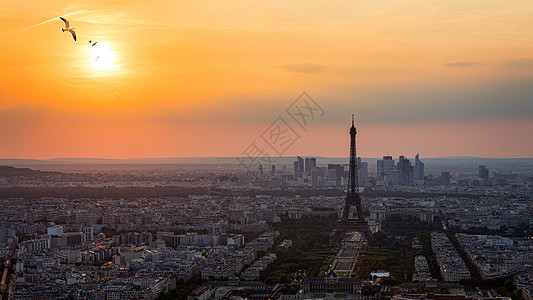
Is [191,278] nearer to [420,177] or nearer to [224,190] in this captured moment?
[224,190]

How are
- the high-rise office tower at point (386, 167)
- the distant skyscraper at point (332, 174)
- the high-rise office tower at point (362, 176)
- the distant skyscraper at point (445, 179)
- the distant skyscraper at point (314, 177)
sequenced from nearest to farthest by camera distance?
1. the high-rise office tower at point (362, 176)
2. the distant skyscraper at point (314, 177)
3. the distant skyscraper at point (445, 179)
4. the distant skyscraper at point (332, 174)
5. the high-rise office tower at point (386, 167)

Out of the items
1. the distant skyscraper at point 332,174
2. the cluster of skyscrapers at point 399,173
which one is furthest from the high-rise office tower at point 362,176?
the distant skyscraper at point 332,174

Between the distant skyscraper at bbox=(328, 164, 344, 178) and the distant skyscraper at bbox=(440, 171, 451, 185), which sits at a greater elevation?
the distant skyscraper at bbox=(328, 164, 344, 178)

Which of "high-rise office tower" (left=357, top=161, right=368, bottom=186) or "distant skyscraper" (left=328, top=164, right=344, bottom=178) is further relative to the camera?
"distant skyscraper" (left=328, top=164, right=344, bottom=178)

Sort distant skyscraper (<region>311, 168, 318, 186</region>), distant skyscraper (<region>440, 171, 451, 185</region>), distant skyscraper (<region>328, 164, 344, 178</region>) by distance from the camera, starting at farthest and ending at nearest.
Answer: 1. distant skyscraper (<region>328, 164, 344, 178</region>)
2. distant skyscraper (<region>440, 171, 451, 185</region>)
3. distant skyscraper (<region>311, 168, 318, 186</region>)

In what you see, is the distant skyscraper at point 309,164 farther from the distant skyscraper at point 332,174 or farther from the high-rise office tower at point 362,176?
the high-rise office tower at point 362,176

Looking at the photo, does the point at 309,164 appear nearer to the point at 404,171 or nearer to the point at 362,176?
the point at 362,176

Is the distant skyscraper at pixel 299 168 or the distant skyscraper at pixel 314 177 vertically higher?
the distant skyscraper at pixel 299 168

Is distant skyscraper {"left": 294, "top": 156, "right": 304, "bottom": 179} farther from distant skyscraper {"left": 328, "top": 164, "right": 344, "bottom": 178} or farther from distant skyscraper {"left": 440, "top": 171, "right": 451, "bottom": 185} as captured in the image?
distant skyscraper {"left": 440, "top": 171, "right": 451, "bottom": 185}

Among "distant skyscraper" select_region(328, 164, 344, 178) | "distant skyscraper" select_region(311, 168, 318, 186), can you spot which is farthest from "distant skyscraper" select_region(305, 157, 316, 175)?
"distant skyscraper" select_region(311, 168, 318, 186)

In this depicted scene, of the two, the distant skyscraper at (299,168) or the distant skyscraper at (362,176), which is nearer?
the distant skyscraper at (362,176)

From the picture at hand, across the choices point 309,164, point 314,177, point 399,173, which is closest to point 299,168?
point 309,164

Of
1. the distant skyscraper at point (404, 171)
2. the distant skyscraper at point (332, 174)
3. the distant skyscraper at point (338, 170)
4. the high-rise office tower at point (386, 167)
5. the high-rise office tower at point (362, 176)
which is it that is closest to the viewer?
the high-rise office tower at point (362, 176)
